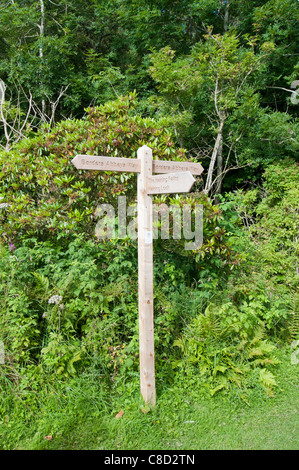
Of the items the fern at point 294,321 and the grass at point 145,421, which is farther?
the fern at point 294,321

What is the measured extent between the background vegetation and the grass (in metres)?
0.01

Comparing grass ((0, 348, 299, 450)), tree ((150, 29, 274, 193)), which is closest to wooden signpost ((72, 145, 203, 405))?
grass ((0, 348, 299, 450))

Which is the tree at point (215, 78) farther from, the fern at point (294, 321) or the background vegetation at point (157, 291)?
the fern at point (294, 321)

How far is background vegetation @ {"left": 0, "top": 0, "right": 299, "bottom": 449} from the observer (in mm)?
3186

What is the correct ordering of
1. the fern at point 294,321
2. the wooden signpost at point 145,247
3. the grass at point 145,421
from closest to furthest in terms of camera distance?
the grass at point 145,421
the wooden signpost at point 145,247
the fern at point 294,321

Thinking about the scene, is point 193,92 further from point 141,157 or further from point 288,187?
point 141,157

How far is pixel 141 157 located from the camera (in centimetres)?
319

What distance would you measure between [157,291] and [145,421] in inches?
55.5

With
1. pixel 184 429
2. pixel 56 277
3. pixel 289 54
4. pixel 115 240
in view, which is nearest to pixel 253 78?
pixel 289 54

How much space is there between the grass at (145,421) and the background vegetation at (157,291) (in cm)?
1

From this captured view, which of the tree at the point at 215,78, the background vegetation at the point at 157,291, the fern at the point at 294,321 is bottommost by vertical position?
the fern at the point at 294,321

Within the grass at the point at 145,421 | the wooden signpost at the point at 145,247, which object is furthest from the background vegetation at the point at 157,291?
the wooden signpost at the point at 145,247

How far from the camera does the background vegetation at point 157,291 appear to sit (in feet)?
10.5

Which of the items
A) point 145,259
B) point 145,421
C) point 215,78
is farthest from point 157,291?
point 215,78
